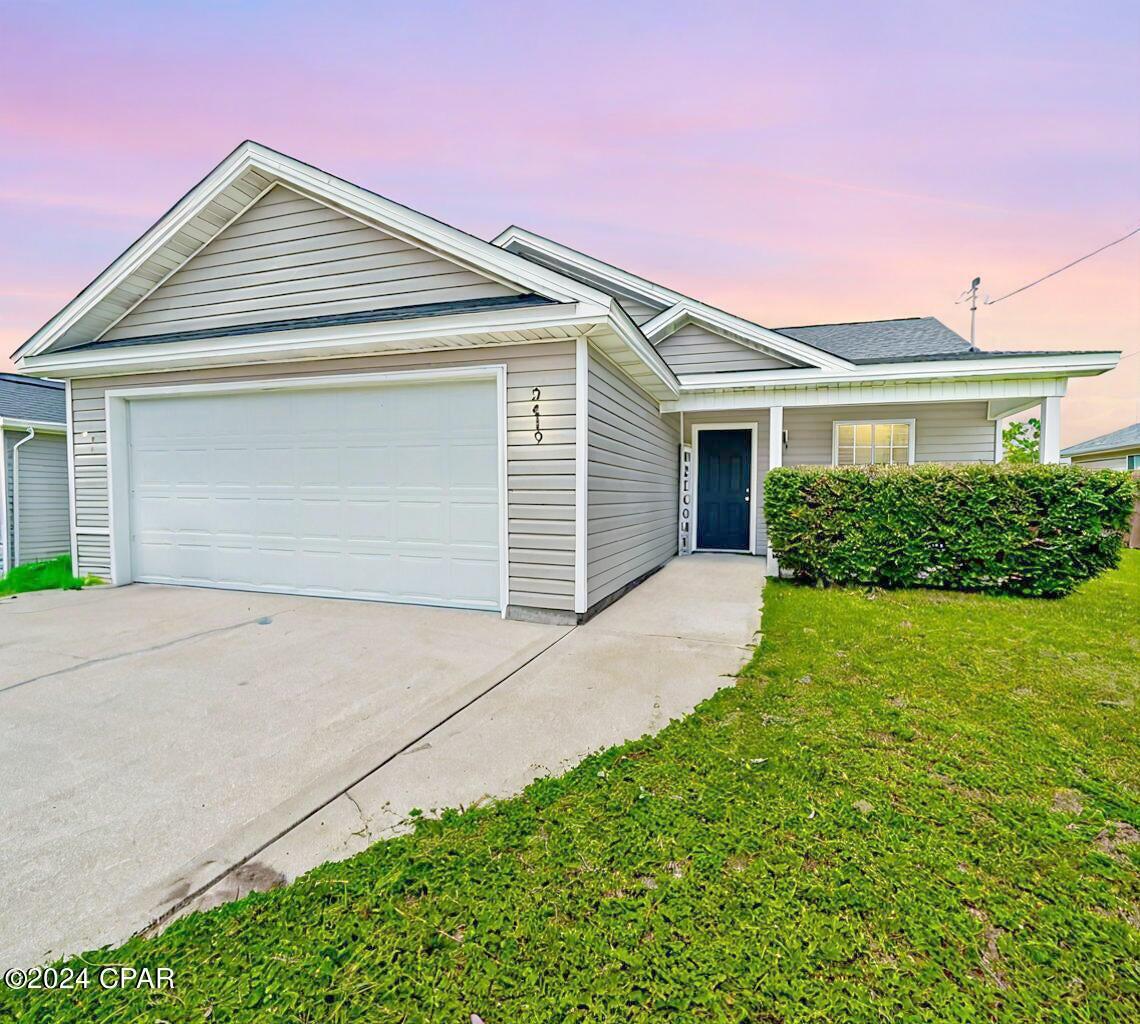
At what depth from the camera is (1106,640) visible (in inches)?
175

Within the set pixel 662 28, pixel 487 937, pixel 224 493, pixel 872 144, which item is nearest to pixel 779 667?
pixel 487 937

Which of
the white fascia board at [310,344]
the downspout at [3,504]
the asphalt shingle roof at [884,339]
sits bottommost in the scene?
the downspout at [3,504]

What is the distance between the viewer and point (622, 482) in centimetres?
641

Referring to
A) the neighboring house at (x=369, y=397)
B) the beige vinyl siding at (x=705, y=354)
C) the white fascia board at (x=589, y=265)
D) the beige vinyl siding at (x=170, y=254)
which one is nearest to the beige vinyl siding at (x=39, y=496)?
the neighboring house at (x=369, y=397)

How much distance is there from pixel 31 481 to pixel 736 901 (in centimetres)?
1347

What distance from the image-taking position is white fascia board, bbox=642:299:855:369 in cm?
761

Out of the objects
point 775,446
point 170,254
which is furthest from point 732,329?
point 170,254

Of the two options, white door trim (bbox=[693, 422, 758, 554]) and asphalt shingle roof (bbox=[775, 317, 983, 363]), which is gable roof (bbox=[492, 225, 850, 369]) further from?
white door trim (bbox=[693, 422, 758, 554])

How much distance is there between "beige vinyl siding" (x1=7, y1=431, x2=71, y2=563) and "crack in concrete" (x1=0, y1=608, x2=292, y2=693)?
8292mm

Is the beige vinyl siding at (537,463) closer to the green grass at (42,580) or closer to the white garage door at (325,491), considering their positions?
the white garage door at (325,491)

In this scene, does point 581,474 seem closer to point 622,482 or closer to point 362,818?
point 622,482

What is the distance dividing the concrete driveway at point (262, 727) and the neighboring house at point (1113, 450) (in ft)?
70.1

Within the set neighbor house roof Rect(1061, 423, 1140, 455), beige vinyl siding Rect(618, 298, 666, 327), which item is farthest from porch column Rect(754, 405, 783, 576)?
neighbor house roof Rect(1061, 423, 1140, 455)

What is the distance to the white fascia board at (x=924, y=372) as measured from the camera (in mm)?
6641
